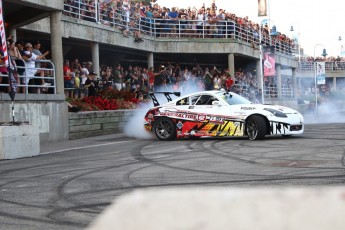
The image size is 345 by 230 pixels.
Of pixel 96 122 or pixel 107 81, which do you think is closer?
pixel 96 122

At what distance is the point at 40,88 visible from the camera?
16.7 m

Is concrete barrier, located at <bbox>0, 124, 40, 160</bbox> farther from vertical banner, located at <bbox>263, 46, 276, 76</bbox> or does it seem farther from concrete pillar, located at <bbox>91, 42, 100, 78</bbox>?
vertical banner, located at <bbox>263, 46, 276, 76</bbox>

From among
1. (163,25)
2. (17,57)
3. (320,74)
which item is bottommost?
(17,57)

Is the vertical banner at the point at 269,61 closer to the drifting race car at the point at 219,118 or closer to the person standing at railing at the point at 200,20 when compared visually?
the person standing at railing at the point at 200,20

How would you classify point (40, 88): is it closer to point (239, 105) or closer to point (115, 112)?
point (115, 112)

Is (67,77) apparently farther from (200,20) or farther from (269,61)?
(200,20)

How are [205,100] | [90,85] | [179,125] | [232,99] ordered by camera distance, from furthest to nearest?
[90,85]
[179,125]
[205,100]
[232,99]

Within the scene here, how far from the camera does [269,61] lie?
28500mm

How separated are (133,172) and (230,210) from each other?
7670 mm

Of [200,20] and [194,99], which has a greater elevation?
[200,20]

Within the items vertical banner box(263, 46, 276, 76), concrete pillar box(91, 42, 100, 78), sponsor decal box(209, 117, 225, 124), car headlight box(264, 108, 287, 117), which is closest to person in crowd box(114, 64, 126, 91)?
concrete pillar box(91, 42, 100, 78)

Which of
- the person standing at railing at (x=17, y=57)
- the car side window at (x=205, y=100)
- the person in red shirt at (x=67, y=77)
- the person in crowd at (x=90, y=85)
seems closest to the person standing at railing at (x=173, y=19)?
the person in crowd at (x=90, y=85)

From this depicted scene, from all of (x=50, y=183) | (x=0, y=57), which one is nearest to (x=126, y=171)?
(x=50, y=183)

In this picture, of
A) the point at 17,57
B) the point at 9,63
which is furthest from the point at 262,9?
the point at 9,63
